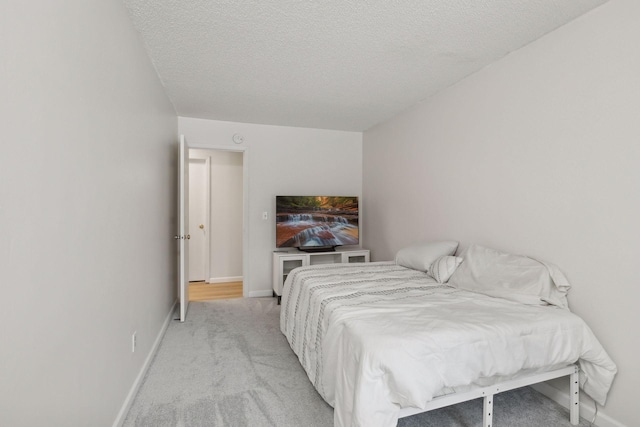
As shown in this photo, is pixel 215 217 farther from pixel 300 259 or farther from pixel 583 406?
pixel 583 406

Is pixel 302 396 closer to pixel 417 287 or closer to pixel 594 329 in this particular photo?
pixel 417 287

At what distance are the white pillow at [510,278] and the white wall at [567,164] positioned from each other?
0.34ft

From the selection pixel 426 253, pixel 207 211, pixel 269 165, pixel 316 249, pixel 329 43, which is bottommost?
pixel 316 249

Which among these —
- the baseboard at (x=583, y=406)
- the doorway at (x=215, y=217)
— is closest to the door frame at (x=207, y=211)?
the doorway at (x=215, y=217)

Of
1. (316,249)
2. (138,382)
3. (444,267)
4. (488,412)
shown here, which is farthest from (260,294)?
(488,412)

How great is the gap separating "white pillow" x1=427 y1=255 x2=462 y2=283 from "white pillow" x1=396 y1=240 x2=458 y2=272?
0.40 ft

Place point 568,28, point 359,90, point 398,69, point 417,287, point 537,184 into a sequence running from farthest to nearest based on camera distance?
point 359,90, point 398,69, point 417,287, point 537,184, point 568,28

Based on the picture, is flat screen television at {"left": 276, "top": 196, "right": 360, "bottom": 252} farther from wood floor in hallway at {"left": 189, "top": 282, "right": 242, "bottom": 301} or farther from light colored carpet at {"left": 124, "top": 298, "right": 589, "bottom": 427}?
light colored carpet at {"left": 124, "top": 298, "right": 589, "bottom": 427}

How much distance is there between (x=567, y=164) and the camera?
6.73 feet

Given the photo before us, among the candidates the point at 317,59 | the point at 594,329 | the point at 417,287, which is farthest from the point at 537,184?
the point at 317,59

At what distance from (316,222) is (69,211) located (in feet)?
10.7

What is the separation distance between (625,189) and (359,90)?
2.23 metres

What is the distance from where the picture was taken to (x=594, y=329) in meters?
1.88

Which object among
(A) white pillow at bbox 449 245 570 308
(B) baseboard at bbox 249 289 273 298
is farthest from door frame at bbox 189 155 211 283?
(A) white pillow at bbox 449 245 570 308
